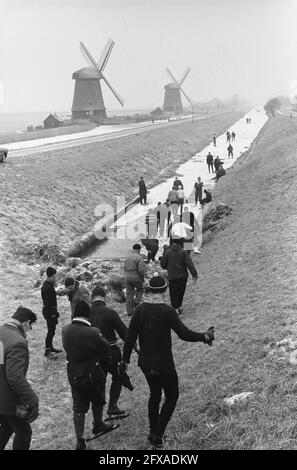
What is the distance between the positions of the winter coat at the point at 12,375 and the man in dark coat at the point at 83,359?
26.5 inches

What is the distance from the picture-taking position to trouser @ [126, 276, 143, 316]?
448 inches

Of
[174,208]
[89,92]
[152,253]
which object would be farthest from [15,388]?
[89,92]

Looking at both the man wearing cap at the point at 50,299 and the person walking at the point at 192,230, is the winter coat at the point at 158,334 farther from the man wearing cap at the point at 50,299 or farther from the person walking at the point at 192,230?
the person walking at the point at 192,230

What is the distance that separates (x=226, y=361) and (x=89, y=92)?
91.1 m

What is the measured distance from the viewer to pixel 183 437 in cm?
591

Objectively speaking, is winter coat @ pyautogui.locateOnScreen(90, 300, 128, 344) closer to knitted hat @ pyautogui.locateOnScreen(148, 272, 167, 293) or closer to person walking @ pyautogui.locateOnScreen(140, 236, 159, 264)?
knitted hat @ pyautogui.locateOnScreen(148, 272, 167, 293)

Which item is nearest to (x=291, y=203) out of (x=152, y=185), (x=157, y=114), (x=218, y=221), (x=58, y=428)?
(x=218, y=221)

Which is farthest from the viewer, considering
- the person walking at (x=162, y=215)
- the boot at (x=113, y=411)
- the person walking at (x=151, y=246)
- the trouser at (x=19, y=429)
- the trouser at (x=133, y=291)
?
the person walking at (x=162, y=215)

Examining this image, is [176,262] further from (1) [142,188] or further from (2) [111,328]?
(1) [142,188]

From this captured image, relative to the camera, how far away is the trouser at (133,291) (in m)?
11.4

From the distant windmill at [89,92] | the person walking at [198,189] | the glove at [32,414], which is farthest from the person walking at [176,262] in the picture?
the distant windmill at [89,92]

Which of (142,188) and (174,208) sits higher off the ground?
(174,208)

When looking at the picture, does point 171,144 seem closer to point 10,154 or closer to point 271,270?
point 10,154

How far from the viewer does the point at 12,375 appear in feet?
17.8
